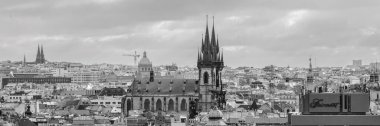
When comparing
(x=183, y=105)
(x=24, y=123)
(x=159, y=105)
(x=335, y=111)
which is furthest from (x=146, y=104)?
(x=335, y=111)

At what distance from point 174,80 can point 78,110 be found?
43.7 ft

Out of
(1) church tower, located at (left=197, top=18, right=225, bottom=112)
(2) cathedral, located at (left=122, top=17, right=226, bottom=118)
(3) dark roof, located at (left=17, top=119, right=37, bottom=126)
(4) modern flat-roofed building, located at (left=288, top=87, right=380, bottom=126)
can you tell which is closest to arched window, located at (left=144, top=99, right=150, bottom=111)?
(2) cathedral, located at (left=122, top=17, right=226, bottom=118)

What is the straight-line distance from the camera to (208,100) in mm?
147875

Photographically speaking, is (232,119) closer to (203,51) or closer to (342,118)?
(203,51)

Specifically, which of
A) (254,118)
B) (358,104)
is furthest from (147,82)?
(358,104)

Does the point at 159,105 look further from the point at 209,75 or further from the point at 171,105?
the point at 209,75

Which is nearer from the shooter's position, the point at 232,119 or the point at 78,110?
the point at 232,119

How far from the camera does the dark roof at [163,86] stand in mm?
153125

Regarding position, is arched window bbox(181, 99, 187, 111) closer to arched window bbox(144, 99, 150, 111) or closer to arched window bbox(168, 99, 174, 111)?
arched window bbox(168, 99, 174, 111)

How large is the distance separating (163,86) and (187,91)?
3.20 metres

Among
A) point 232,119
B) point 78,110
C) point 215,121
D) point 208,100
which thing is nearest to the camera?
point 215,121

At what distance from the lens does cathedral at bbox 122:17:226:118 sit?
14825 cm

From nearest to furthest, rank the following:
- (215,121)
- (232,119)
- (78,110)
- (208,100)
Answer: (215,121)
(232,119)
(208,100)
(78,110)

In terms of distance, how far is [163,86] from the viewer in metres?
154
